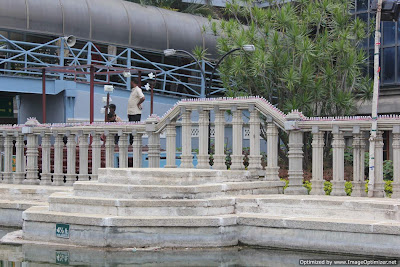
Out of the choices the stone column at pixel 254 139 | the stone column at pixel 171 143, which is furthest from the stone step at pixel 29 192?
the stone column at pixel 254 139

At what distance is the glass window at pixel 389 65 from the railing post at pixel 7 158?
1560cm

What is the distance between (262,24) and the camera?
76.0ft

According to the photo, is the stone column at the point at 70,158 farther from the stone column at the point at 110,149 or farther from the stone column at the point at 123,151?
the stone column at the point at 123,151

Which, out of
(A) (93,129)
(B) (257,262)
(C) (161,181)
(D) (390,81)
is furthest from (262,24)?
(B) (257,262)

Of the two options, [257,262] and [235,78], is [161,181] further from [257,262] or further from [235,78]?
[235,78]

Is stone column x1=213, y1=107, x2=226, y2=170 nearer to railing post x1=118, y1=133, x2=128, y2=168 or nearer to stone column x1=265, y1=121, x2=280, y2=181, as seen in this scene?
stone column x1=265, y1=121, x2=280, y2=181

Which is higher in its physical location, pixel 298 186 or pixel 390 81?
pixel 390 81

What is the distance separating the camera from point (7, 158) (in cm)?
1731

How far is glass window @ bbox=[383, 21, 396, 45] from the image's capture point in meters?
27.4

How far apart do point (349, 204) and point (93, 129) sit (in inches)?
233

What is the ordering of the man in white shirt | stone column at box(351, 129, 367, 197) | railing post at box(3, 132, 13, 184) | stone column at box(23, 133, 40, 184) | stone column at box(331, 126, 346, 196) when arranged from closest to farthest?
stone column at box(351, 129, 367, 197)
stone column at box(331, 126, 346, 196)
stone column at box(23, 133, 40, 184)
railing post at box(3, 132, 13, 184)
the man in white shirt

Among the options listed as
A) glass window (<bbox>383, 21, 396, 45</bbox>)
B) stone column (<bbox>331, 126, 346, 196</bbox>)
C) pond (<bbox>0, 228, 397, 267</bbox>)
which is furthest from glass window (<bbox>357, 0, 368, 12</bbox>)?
pond (<bbox>0, 228, 397, 267</bbox>)

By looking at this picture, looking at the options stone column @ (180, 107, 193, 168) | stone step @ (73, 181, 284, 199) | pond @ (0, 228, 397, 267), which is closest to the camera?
pond @ (0, 228, 397, 267)

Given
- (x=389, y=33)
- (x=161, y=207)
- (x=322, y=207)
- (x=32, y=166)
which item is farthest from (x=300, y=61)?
(x=161, y=207)
